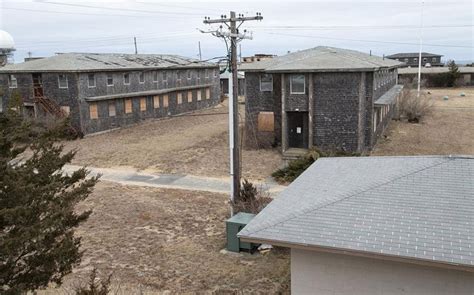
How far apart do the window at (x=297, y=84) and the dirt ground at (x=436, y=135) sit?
6153 mm

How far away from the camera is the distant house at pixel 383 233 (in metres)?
9.09

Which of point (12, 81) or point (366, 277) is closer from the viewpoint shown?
point (366, 277)

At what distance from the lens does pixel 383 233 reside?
9.56 meters

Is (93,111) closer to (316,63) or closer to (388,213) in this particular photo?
(316,63)

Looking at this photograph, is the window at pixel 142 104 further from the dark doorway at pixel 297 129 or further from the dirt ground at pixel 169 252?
the dirt ground at pixel 169 252

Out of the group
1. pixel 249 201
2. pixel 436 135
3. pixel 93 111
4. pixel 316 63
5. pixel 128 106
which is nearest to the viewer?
pixel 249 201

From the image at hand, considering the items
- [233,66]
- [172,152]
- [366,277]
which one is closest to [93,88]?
[172,152]

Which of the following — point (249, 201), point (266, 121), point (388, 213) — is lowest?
point (249, 201)

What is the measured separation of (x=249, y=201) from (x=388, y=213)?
28.4 ft

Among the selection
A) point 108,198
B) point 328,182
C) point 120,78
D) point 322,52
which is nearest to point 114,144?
point 120,78

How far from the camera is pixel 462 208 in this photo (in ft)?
32.9

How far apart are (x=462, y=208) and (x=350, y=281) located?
287cm

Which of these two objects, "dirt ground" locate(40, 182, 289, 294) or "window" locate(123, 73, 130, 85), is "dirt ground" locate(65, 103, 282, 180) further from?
"dirt ground" locate(40, 182, 289, 294)

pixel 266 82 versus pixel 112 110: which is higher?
pixel 266 82
